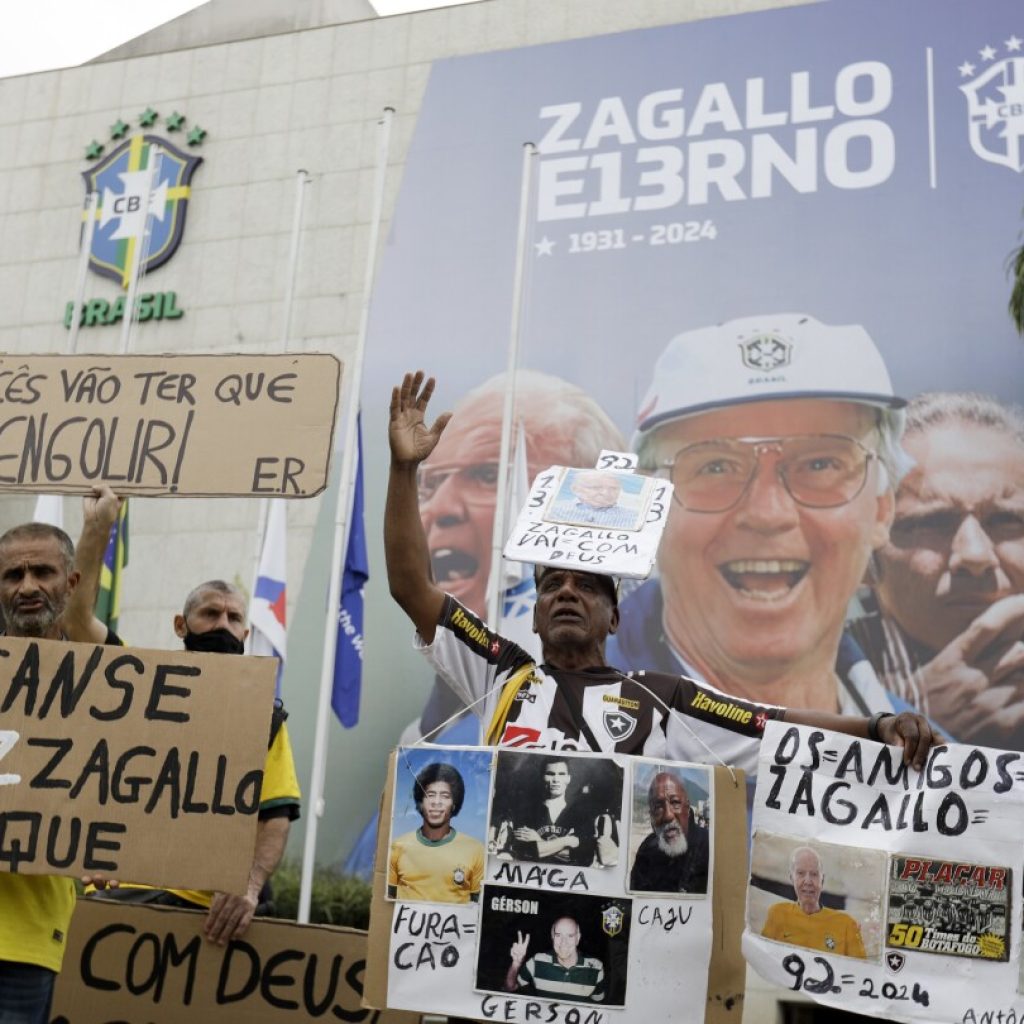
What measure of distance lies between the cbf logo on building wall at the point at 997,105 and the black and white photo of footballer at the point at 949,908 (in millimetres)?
13313

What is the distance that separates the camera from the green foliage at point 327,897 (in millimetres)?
13391

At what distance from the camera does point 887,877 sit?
10.6 ft

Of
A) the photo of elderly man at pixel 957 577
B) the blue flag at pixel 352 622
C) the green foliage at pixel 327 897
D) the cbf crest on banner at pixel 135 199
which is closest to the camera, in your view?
the blue flag at pixel 352 622

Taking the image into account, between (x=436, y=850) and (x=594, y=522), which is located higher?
(x=594, y=522)

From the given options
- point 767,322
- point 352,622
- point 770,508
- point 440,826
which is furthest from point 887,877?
point 767,322

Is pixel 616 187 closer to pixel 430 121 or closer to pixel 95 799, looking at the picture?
pixel 430 121

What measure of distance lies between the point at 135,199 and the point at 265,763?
16.3 m

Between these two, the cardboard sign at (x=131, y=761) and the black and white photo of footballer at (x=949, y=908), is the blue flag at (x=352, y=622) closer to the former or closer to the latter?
the cardboard sign at (x=131, y=761)

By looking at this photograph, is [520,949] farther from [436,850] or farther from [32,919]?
[32,919]

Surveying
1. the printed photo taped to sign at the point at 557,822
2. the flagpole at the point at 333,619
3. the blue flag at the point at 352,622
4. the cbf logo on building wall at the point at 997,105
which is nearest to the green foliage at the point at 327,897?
the flagpole at the point at 333,619

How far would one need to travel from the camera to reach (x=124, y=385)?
13.7ft

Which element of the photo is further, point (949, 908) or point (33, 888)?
point (33, 888)

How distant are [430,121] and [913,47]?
223 inches

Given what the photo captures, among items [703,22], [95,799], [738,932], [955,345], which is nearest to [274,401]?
[95,799]
